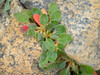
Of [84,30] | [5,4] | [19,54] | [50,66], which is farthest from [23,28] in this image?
[84,30]

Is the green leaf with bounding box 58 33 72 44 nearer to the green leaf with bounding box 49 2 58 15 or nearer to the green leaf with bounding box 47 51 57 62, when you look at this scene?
the green leaf with bounding box 47 51 57 62

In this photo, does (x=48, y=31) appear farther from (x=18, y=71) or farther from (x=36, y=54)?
(x=18, y=71)

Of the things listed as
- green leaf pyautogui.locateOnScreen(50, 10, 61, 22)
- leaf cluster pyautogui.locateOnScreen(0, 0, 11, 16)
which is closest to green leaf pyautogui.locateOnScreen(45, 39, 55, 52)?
green leaf pyautogui.locateOnScreen(50, 10, 61, 22)

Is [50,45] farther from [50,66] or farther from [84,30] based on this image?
[84,30]

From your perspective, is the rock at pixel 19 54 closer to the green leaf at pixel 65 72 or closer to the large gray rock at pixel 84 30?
the green leaf at pixel 65 72

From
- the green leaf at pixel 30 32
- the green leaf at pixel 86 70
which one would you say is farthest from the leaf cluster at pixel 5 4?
the green leaf at pixel 86 70

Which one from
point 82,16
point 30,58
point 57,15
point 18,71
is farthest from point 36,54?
→ point 82,16
